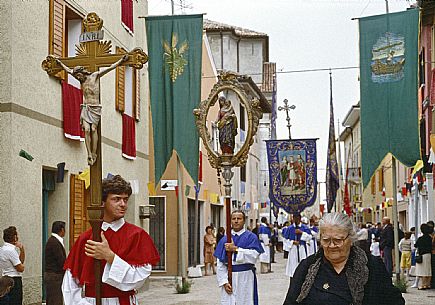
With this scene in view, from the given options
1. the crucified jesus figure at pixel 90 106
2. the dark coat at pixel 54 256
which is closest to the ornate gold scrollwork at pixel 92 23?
the crucified jesus figure at pixel 90 106

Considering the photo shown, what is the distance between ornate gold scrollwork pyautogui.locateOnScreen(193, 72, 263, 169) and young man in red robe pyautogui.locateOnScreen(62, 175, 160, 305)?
5.26 meters

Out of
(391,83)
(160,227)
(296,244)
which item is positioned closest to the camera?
(391,83)

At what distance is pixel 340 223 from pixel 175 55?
12519mm

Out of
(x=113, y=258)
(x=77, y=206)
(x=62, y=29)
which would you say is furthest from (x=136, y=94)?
(x=113, y=258)

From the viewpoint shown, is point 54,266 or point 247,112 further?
point 54,266

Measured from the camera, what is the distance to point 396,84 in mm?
17422

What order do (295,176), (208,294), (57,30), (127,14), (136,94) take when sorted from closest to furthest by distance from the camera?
(57,30) < (127,14) < (208,294) < (136,94) < (295,176)

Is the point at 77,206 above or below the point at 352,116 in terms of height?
below

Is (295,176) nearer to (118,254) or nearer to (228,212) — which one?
(228,212)

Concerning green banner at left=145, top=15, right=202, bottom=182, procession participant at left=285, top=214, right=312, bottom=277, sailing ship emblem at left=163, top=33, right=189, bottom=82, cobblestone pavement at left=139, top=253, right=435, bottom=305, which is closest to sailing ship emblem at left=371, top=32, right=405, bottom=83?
green banner at left=145, top=15, right=202, bottom=182

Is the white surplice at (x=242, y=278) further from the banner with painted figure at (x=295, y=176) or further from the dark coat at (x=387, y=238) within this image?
the dark coat at (x=387, y=238)

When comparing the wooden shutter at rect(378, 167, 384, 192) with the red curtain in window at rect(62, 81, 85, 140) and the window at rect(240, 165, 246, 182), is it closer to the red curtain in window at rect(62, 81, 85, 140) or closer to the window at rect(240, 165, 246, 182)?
the window at rect(240, 165, 246, 182)

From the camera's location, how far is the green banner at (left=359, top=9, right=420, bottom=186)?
56.4 feet

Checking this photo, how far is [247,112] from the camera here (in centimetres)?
1172
